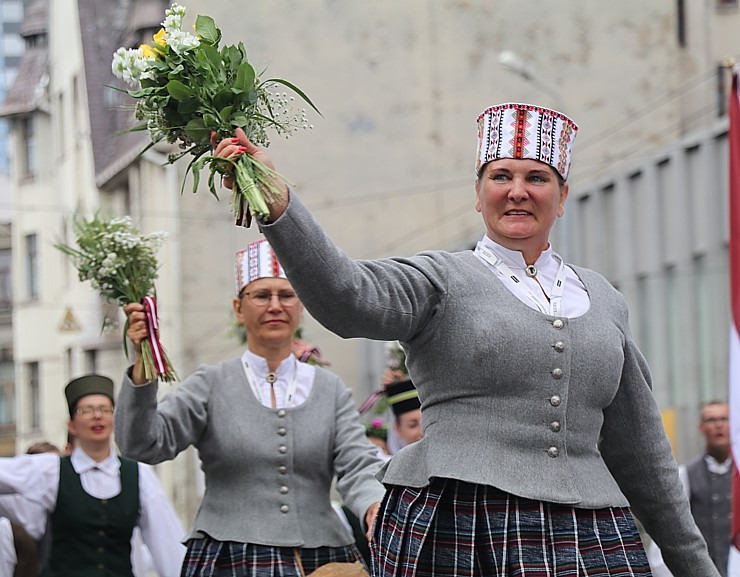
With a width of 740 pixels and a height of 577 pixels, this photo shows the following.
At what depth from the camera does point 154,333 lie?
4.75m

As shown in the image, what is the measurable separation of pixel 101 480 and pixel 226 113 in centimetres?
368

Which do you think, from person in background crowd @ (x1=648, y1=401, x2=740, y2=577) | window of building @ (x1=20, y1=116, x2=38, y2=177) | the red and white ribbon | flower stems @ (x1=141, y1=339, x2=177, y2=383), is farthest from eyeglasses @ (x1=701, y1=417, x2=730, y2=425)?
window of building @ (x1=20, y1=116, x2=38, y2=177)

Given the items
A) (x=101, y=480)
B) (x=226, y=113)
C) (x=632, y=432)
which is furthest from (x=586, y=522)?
(x=101, y=480)

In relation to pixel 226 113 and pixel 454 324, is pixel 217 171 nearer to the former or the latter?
pixel 226 113

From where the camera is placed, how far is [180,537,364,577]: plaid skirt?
4984 millimetres

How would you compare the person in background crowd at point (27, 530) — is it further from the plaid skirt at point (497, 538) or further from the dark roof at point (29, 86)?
the dark roof at point (29, 86)

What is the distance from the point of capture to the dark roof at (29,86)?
33406 mm

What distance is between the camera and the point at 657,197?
1527 cm

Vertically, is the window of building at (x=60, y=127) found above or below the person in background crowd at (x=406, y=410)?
above

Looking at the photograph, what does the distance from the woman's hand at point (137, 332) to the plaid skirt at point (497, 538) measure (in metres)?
1.45

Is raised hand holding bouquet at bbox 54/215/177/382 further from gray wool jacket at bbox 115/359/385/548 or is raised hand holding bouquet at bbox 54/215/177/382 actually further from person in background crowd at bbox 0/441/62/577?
person in background crowd at bbox 0/441/62/577

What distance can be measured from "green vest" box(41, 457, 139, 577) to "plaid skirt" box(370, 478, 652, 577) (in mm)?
3098

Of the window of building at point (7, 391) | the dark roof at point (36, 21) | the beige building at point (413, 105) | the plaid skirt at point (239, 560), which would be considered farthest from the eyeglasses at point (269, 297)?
the window of building at point (7, 391)

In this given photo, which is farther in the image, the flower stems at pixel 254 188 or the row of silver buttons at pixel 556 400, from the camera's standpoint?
the row of silver buttons at pixel 556 400
